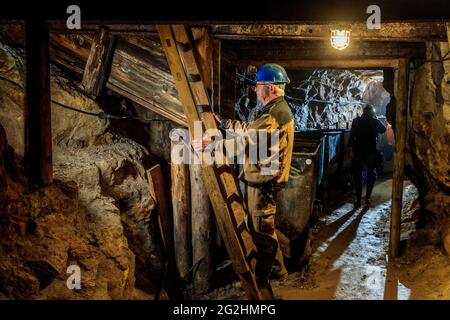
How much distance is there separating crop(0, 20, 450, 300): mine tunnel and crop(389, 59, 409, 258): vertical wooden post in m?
0.02

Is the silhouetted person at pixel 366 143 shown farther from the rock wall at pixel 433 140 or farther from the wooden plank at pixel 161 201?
the wooden plank at pixel 161 201

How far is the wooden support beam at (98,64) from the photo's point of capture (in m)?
4.65

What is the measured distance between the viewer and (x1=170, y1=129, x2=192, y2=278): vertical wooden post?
5016 mm

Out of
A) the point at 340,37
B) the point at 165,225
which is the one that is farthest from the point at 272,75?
the point at 165,225

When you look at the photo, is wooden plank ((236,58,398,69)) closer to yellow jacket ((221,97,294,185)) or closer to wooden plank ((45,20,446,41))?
wooden plank ((45,20,446,41))

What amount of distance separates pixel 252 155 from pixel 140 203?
6.65 ft

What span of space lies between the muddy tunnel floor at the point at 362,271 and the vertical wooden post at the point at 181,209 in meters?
0.61

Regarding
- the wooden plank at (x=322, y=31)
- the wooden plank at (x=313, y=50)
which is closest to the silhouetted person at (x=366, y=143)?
the wooden plank at (x=313, y=50)

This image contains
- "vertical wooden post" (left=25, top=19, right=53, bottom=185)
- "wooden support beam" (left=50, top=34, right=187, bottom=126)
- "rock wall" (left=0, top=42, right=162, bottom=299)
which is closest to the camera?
"rock wall" (left=0, top=42, right=162, bottom=299)

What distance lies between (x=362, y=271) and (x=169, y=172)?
10.9 feet

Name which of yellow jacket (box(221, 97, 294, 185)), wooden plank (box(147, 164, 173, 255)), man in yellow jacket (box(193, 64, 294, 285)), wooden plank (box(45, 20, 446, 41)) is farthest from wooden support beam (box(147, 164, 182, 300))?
wooden plank (box(45, 20, 446, 41))

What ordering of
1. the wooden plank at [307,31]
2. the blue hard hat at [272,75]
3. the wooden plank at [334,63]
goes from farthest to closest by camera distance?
the wooden plank at [334,63], the wooden plank at [307,31], the blue hard hat at [272,75]

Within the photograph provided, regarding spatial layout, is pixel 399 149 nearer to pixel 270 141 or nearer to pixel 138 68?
pixel 270 141

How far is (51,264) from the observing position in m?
3.53
